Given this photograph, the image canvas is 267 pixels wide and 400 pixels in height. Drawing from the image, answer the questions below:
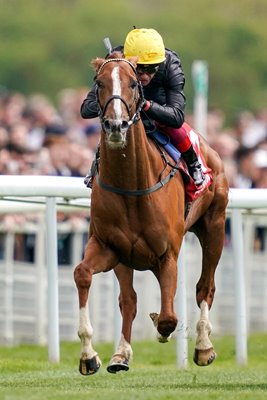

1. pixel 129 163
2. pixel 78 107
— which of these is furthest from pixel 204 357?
pixel 78 107

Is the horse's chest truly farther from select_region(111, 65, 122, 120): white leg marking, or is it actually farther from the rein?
select_region(111, 65, 122, 120): white leg marking

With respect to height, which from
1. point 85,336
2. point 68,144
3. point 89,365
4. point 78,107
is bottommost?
point 89,365

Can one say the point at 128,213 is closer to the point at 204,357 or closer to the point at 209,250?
the point at 204,357

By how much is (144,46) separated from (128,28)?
32.5 meters

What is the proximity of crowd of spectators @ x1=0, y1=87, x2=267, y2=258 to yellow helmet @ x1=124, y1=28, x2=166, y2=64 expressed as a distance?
18.3 feet

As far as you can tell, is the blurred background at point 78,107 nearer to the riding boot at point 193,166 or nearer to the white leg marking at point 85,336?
the riding boot at point 193,166

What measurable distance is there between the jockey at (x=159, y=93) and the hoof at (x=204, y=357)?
1.04 metres

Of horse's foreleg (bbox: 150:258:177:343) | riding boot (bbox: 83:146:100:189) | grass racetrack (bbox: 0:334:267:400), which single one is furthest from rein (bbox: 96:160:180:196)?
grass racetrack (bbox: 0:334:267:400)

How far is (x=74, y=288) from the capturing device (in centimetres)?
1531

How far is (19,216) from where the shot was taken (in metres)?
15.5

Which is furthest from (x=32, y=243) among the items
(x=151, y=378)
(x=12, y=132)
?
(x=151, y=378)

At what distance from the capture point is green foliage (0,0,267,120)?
147ft

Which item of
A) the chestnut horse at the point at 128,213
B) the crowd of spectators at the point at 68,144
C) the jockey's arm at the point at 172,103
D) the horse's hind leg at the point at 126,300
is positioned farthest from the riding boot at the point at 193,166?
the crowd of spectators at the point at 68,144

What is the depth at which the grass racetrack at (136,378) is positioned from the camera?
9330mm
